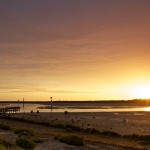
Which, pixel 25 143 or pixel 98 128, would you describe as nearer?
pixel 25 143

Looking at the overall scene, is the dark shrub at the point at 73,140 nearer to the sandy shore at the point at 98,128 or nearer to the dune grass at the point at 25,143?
the sandy shore at the point at 98,128

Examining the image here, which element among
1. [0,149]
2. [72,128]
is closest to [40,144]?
[0,149]

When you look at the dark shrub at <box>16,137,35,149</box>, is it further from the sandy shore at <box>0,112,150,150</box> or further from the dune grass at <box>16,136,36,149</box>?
the sandy shore at <box>0,112,150,150</box>

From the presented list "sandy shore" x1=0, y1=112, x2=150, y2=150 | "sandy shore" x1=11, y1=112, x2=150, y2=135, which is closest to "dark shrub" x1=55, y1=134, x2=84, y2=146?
"sandy shore" x1=0, y1=112, x2=150, y2=150

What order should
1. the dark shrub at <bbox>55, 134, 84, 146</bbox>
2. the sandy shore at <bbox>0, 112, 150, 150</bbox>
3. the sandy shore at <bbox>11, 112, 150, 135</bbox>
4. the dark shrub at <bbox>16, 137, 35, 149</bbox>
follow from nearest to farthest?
the dark shrub at <bbox>16, 137, 35, 149</bbox>
the sandy shore at <bbox>0, 112, 150, 150</bbox>
the dark shrub at <bbox>55, 134, 84, 146</bbox>
the sandy shore at <bbox>11, 112, 150, 135</bbox>

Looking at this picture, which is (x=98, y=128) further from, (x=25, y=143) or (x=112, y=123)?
(x=25, y=143)

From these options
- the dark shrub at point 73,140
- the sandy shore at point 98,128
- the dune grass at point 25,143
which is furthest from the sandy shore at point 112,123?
the dune grass at point 25,143

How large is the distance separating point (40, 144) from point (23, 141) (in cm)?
232

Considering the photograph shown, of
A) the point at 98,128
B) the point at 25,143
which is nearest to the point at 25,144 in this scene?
the point at 25,143

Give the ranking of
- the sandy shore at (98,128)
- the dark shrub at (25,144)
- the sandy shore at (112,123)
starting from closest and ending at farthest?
the dark shrub at (25,144) → the sandy shore at (98,128) → the sandy shore at (112,123)

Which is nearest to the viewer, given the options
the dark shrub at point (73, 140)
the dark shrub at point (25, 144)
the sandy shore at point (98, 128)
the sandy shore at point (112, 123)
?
the dark shrub at point (25, 144)

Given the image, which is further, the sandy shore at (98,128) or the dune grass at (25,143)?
the sandy shore at (98,128)

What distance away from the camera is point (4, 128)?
122 ft

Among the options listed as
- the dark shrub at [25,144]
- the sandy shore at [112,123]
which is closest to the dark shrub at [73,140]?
the dark shrub at [25,144]
